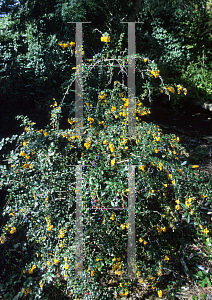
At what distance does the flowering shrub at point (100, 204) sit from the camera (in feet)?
5.97

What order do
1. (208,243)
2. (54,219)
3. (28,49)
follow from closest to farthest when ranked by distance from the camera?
(54,219), (208,243), (28,49)

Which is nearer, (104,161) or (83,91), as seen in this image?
(104,161)

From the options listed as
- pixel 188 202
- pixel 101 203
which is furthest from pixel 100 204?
pixel 188 202

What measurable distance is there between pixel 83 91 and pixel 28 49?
3.16 meters

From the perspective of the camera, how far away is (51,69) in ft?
15.0

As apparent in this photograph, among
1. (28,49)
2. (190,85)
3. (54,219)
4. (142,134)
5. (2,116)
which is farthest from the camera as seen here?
(190,85)

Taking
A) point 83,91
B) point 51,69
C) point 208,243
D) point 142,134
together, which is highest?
point 51,69

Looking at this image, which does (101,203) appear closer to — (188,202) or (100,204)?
(100,204)

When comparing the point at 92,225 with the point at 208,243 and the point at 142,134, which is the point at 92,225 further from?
the point at 208,243

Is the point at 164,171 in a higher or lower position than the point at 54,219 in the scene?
higher

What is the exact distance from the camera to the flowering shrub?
182 cm

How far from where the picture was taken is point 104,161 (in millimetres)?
1990

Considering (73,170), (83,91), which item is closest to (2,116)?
(83,91)

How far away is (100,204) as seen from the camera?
1.84 metres
